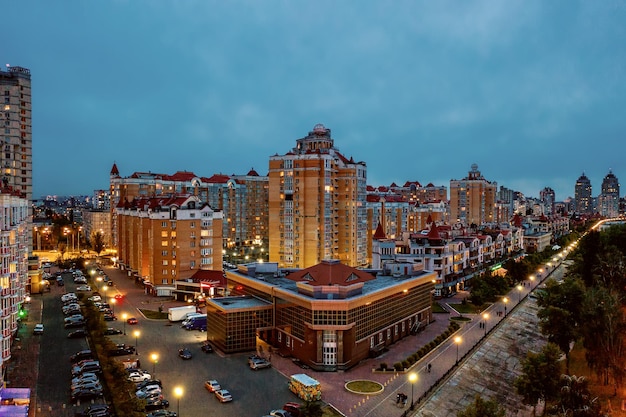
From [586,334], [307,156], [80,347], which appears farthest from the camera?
[307,156]

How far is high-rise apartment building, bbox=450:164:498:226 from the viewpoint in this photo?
A: 170 metres

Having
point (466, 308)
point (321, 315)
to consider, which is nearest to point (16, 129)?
point (321, 315)

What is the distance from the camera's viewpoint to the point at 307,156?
96.8 m

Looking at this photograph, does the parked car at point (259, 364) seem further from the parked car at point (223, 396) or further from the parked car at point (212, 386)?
the parked car at point (223, 396)

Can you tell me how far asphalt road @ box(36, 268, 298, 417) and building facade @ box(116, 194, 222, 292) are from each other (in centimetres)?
1555

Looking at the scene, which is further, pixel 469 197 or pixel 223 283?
pixel 469 197

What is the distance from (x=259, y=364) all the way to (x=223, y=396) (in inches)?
324

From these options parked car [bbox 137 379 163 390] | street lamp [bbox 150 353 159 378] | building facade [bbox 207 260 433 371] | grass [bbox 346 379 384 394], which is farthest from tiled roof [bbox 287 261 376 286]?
parked car [bbox 137 379 163 390]

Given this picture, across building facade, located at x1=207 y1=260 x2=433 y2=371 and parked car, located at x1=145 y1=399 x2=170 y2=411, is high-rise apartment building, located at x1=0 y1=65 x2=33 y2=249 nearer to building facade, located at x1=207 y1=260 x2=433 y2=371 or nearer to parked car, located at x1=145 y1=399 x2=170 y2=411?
building facade, located at x1=207 y1=260 x2=433 y2=371

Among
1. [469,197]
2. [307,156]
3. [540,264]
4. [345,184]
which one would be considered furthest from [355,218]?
[469,197]

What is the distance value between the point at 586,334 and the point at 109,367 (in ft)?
152

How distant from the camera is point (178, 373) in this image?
4725 cm

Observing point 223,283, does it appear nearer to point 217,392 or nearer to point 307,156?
point 307,156

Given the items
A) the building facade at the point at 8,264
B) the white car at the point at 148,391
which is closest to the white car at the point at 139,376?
the white car at the point at 148,391
